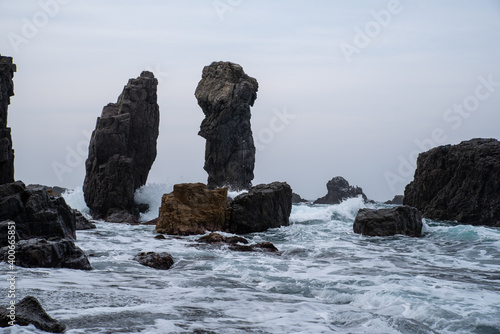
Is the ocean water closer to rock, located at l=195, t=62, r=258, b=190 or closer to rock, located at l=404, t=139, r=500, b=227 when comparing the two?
rock, located at l=404, t=139, r=500, b=227

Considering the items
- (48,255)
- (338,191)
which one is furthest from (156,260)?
(338,191)

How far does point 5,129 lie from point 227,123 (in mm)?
33479

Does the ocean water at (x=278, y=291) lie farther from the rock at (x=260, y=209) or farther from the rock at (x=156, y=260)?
the rock at (x=260, y=209)

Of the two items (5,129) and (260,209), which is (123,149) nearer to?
(5,129)

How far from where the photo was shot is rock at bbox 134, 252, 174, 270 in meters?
13.2

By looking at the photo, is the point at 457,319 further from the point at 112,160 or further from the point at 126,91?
the point at 126,91

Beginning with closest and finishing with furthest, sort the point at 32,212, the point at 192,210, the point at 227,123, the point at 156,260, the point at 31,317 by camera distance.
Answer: the point at 31,317 → the point at 156,260 → the point at 32,212 → the point at 192,210 → the point at 227,123

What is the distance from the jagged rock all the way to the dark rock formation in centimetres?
591

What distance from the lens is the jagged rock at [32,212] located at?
659 inches

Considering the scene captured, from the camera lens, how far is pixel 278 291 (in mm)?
10273

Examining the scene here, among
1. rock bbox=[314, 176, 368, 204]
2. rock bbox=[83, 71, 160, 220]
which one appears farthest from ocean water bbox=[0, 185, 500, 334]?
rock bbox=[314, 176, 368, 204]

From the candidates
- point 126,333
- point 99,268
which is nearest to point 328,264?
point 99,268

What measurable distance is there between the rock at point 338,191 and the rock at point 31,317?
8069 centimetres

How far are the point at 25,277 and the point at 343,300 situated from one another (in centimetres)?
605
